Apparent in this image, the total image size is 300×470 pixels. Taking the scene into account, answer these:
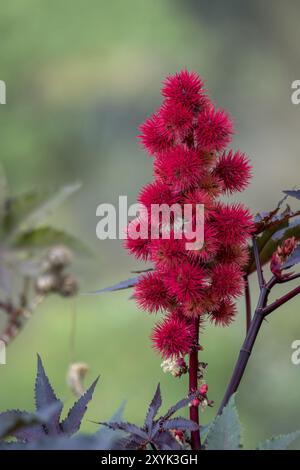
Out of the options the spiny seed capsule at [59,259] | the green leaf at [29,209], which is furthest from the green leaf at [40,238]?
the spiny seed capsule at [59,259]

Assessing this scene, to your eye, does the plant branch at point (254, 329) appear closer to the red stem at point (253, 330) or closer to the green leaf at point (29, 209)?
the red stem at point (253, 330)

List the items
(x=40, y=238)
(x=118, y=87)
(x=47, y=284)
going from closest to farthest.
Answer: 1. (x=47, y=284)
2. (x=40, y=238)
3. (x=118, y=87)

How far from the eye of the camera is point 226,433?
258 millimetres

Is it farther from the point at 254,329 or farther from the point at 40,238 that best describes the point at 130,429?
the point at 40,238

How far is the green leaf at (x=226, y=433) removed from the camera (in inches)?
10.0

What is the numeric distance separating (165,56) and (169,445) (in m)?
1.46

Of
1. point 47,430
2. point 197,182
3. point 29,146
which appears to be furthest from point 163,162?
point 29,146

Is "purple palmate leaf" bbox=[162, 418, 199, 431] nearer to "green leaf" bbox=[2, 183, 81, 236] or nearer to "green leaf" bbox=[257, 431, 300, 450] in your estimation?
"green leaf" bbox=[257, 431, 300, 450]

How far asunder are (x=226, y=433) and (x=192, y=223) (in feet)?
0.29

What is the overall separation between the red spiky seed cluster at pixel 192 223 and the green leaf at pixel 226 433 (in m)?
0.05

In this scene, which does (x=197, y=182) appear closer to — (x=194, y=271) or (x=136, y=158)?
(x=194, y=271)

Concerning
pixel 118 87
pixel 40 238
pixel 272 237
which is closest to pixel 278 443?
pixel 272 237

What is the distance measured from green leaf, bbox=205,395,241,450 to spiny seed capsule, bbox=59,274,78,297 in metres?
0.14

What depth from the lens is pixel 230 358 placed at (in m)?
1.27
